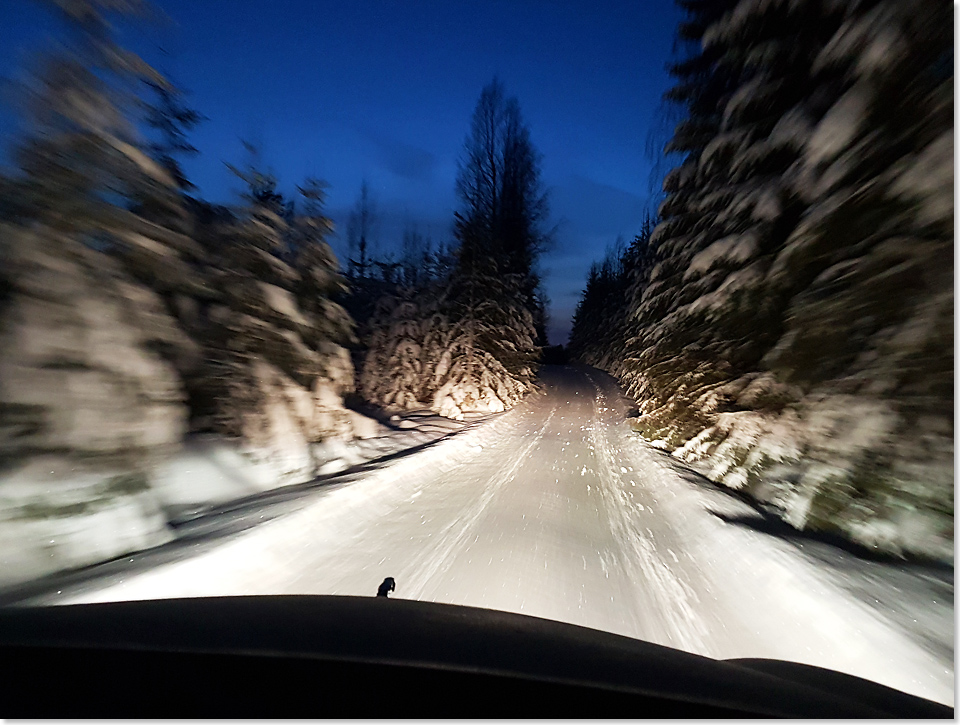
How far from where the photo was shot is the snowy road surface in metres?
2.25

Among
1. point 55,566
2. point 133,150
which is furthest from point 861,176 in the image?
point 55,566

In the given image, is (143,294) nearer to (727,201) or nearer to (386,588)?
(386,588)

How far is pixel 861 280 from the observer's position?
3.46 m

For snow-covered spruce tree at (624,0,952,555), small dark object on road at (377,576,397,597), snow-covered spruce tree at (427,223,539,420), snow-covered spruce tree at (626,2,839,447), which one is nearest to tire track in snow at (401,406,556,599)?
small dark object on road at (377,576,397,597)

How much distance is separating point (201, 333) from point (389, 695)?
4875 millimetres

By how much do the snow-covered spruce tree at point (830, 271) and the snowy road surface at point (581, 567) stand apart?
2.94ft

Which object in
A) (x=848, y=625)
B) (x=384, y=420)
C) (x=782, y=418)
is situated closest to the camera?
(x=848, y=625)

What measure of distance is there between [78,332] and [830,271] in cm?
652

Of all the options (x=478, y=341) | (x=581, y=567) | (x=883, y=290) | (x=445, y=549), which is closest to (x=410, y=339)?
(x=478, y=341)

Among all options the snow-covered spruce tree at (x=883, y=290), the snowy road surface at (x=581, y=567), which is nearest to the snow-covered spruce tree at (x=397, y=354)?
the snowy road surface at (x=581, y=567)

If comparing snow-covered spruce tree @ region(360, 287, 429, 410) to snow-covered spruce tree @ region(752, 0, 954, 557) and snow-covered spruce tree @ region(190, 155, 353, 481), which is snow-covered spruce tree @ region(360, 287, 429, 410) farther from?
snow-covered spruce tree @ region(752, 0, 954, 557)

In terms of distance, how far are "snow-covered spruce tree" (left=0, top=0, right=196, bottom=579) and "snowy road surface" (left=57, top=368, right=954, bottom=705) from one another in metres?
0.97

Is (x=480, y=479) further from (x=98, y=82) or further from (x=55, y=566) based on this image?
(x=98, y=82)

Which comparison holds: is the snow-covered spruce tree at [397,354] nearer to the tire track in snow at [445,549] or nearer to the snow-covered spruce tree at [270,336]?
the snow-covered spruce tree at [270,336]
